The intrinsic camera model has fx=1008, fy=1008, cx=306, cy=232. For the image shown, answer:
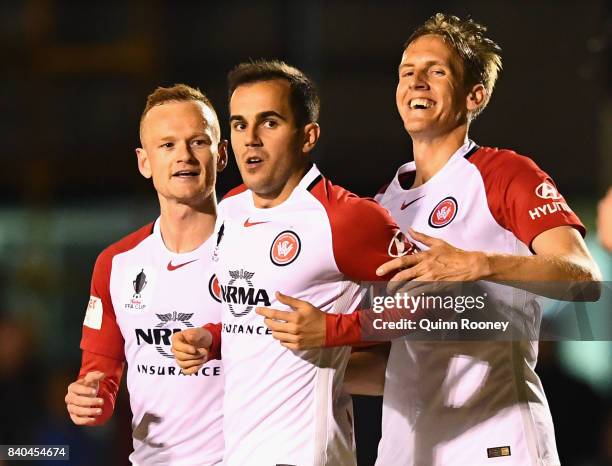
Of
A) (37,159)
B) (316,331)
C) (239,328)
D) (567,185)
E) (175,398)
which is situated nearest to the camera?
(316,331)

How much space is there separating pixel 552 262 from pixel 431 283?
31 cm

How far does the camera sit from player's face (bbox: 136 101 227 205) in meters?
3.11

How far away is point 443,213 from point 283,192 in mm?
483

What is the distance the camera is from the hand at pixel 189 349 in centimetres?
274

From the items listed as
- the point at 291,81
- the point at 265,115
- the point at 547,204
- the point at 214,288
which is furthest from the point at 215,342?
the point at 547,204

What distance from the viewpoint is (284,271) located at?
8.79 feet

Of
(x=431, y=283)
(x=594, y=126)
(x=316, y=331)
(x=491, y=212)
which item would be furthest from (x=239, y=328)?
(x=594, y=126)

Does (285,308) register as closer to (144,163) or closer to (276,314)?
(276,314)

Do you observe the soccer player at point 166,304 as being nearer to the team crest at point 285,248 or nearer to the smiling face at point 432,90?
the team crest at point 285,248

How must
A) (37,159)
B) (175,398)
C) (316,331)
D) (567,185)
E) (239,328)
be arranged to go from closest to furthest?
(316,331)
(239,328)
(175,398)
(567,185)
(37,159)

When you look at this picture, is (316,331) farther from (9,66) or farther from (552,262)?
(9,66)

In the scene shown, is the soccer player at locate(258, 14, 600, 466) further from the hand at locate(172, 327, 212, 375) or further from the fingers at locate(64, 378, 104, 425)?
the fingers at locate(64, 378, 104, 425)

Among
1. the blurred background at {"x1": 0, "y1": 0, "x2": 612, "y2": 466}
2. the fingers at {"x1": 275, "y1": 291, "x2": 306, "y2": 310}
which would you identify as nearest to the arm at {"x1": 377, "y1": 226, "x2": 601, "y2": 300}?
the fingers at {"x1": 275, "y1": 291, "x2": 306, "y2": 310}

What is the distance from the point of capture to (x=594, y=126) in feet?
25.1
